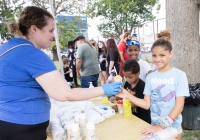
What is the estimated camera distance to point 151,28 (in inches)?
367

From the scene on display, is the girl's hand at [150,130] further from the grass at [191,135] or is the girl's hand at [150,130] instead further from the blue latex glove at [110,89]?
the grass at [191,135]

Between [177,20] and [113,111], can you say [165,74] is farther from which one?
[177,20]

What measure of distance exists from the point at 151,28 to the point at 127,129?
8.81 meters

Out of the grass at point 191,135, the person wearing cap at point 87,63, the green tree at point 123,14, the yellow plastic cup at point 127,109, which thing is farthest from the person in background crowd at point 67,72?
the green tree at point 123,14

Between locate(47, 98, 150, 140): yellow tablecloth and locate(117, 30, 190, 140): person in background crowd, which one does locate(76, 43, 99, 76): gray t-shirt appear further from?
locate(117, 30, 190, 140): person in background crowd

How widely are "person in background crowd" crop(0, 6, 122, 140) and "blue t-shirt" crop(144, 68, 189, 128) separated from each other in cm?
46

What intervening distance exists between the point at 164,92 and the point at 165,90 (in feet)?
0.06

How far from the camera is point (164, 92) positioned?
4.44ft

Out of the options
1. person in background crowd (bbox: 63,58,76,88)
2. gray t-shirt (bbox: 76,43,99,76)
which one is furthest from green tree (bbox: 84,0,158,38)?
gray t-shirt (bbox: 76,43,99,76)

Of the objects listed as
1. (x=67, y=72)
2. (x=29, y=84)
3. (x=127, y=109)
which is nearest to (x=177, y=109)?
(x=127, y=109)

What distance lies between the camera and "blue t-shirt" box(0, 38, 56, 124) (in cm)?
94

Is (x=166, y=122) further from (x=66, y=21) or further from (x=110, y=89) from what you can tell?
(x=66, y=21)

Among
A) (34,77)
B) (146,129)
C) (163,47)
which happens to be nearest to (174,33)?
(163,47)

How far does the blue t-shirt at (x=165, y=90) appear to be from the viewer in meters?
1.31
